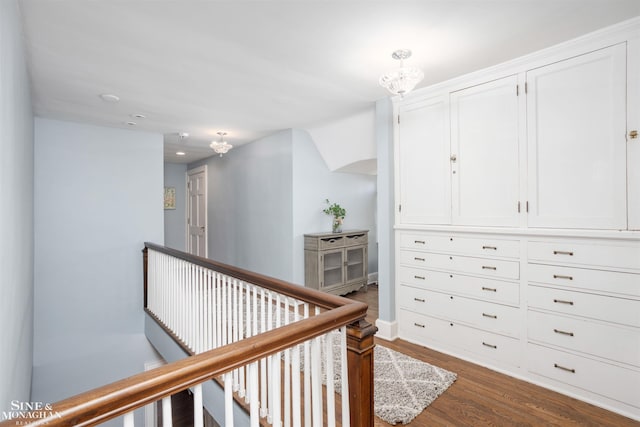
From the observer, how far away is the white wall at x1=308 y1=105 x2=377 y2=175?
3.85 metres

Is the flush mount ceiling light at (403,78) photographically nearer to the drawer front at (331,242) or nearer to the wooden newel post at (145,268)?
the drawer front at (331,242)

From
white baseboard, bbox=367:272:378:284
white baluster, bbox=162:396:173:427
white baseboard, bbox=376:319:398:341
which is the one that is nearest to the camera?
white baluster, bbox=162:396:173:427

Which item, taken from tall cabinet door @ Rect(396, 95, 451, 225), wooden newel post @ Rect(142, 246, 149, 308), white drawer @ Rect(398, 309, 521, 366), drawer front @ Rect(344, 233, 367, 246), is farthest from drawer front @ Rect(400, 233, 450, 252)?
wooden newel post @ Rect(142, 246, 149, 308)

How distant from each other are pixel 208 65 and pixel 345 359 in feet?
7.56

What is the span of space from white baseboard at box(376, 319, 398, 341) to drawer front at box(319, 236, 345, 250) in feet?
4.87

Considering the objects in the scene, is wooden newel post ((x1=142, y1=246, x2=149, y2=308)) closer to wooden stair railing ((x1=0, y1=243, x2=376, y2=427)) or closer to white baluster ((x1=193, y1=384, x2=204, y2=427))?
wooden stair railing ((x1=0, y1=243, x2=376, y2=427))

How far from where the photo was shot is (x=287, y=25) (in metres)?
1.90

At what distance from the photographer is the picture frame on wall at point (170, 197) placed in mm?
6568

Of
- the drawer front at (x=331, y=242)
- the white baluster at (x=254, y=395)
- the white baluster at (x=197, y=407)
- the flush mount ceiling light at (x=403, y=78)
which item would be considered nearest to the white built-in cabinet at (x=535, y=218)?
the flush mount ceiling light at (x=403, y=78)

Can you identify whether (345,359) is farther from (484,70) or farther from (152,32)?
(484,70)

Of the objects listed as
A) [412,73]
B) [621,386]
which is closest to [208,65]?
[412,73]

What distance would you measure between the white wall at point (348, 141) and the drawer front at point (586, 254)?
213cm

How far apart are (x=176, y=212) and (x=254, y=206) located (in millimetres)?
2727

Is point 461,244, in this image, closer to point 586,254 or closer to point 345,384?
point 586,254
